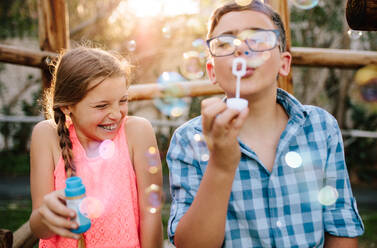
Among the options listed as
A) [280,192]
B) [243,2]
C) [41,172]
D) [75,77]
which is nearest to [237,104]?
[280,192]

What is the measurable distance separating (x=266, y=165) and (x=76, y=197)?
64cm

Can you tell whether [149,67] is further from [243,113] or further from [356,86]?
[243,113]

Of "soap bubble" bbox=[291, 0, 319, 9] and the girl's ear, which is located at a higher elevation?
"soap bubble" bbox=[291, 0, 319, 9]

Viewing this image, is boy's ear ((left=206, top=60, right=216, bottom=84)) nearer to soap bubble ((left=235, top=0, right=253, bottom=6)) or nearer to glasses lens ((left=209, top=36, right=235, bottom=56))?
glasses lens ((left=209, top=36, right=235, bottom=56))

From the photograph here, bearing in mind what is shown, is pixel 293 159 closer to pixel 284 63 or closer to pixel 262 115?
pixel 262 115

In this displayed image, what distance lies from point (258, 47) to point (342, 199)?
2.00 feet

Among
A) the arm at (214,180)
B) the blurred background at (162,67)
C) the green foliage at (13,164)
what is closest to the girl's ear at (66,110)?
the arm at (214,180)

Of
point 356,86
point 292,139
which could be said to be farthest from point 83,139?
point 356,86

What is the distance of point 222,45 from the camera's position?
1198mm

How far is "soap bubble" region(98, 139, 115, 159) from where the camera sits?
1.56 metres

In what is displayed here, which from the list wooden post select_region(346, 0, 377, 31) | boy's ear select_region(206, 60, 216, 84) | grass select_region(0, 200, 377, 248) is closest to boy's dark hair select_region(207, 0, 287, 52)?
boy's ear select_region(206, 60, 216, 84)

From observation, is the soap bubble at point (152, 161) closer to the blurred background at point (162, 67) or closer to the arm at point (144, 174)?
the arm at point (144, 174)

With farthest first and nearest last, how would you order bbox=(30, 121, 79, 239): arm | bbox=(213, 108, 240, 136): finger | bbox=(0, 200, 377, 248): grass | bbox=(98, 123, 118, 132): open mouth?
bbox=(0, 200, 377, 248): grass → bbox=(98, 123, 118, 132): open mouth → bbox=(30, 121, 79, 239): arm → bbox=(213, 108, 240, 136): finger

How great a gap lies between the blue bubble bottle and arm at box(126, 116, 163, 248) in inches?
17.3
